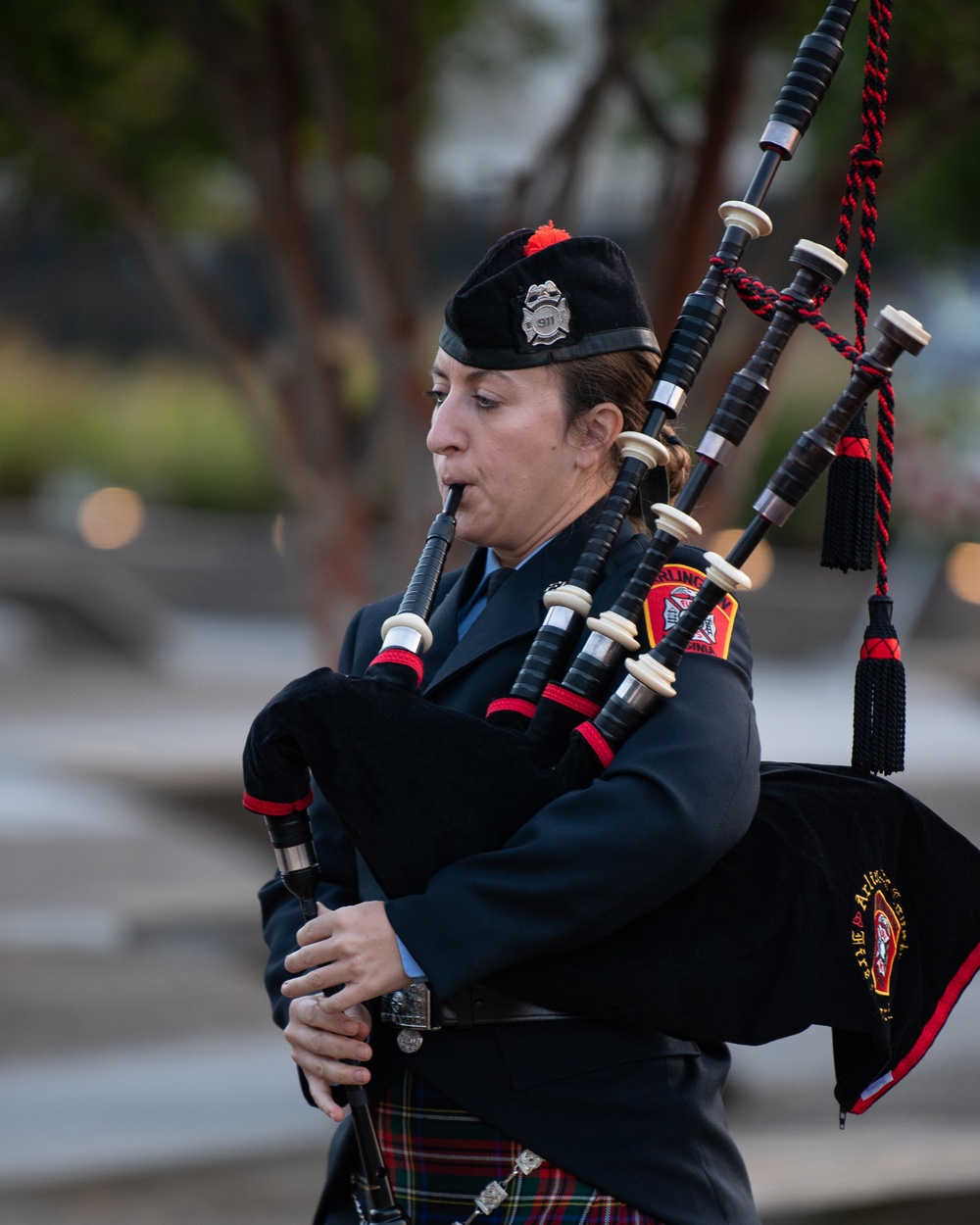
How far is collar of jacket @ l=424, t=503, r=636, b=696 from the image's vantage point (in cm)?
193

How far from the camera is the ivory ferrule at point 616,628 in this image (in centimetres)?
174

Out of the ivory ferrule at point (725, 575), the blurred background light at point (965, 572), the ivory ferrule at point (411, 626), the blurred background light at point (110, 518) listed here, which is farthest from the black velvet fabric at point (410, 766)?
the blurred background light at point (110, 518)

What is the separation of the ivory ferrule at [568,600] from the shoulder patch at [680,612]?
0.07 m

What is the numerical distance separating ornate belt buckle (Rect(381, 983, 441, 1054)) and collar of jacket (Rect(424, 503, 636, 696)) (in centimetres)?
37

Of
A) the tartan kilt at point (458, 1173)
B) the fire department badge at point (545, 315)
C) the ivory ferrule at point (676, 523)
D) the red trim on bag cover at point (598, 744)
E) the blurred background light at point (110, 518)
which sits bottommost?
the tartan kilt at point (458, 1173)

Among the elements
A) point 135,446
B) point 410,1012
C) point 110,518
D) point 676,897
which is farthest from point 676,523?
point 135,446

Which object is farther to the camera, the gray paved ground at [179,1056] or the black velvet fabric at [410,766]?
the gray paved ground at [179,1056]

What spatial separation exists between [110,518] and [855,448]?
15703 millimetres

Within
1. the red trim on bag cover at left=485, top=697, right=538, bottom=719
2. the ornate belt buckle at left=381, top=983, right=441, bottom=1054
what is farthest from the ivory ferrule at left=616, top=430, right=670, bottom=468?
the ornate belt buckle at left=381, top=983, right=441, bottom=1054

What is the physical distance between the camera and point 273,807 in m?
1.80

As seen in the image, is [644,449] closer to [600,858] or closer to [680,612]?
[680,612]

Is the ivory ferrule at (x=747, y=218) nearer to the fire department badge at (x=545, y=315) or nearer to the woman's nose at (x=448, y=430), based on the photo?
the fire department badge at (x=545, y=315)

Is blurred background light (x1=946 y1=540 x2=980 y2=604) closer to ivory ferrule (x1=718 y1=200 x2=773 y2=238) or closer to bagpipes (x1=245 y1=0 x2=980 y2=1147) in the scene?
bagpipes (x1=245 y1=0 x2=980 y2=1147)

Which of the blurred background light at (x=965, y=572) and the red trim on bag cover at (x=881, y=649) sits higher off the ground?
the blurred background light at (x=965, y=572)
